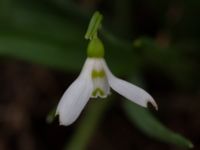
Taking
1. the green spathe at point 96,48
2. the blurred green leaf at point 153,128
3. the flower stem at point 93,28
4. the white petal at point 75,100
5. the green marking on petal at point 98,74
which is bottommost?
the blurred green leaf at point 153,128

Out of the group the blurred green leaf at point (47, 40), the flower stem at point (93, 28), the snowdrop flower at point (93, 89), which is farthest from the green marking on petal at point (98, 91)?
the blurred green leaf at point (47, 40)

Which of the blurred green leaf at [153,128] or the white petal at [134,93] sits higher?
the white petal at [134,93]

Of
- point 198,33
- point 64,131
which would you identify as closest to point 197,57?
point 198,33

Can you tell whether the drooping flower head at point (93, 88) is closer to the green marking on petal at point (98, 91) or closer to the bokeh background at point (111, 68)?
the green marking on petal at point (98, 91)

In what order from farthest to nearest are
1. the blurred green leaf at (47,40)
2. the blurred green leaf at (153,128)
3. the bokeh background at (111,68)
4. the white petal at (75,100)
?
the bokeh background at (111,68), the blurred green leaf at (47,40), the blurred green leaf at (153,128), the white petal at (75,100)

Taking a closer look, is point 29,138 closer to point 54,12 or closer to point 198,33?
point 54,12

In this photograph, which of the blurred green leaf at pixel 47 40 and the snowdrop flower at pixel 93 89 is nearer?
the snowdrop flower at pixel 93 89

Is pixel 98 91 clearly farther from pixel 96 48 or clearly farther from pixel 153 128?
pixel 153 128

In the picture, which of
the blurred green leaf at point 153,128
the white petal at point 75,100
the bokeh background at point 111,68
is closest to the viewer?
the white petal at point 75,100
